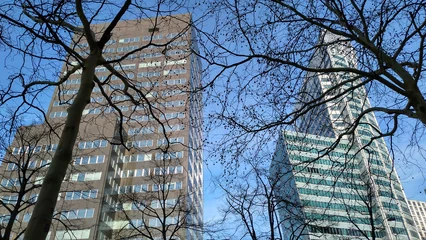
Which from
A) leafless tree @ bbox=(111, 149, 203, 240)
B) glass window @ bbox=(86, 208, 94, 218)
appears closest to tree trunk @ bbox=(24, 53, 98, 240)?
leafless tree @ bbox=(111, 149, 203, 240)

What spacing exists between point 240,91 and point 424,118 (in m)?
3.44

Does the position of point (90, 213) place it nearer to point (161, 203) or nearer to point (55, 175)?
point (161, 203)

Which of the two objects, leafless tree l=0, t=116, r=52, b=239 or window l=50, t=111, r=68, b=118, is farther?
window l=50, t=111, r=68, b=118

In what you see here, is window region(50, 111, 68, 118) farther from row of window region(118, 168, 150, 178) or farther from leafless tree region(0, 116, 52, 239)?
leafless tree region(0, 116, 52, 239)

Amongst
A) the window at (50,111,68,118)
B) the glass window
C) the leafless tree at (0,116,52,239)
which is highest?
the window at (50,111,68,118)

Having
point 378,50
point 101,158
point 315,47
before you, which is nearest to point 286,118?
point 315,47

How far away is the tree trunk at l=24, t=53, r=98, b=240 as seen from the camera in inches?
108

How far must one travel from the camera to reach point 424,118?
16.3ft

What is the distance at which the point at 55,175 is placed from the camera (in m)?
Result: 3.12

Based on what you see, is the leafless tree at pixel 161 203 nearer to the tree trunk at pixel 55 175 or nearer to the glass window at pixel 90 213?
the tree trunk at pixel 55 175

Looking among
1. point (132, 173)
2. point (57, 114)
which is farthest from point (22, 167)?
point (57, 114)

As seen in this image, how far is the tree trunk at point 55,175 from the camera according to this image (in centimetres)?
274

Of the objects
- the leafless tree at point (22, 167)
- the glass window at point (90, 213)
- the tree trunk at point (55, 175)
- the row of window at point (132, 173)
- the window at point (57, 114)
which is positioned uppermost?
the window at point (57, 114)

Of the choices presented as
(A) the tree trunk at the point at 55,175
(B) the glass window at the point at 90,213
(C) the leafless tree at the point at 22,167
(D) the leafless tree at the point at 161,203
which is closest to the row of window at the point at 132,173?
(D) the leafless tree at the point at 161,203
